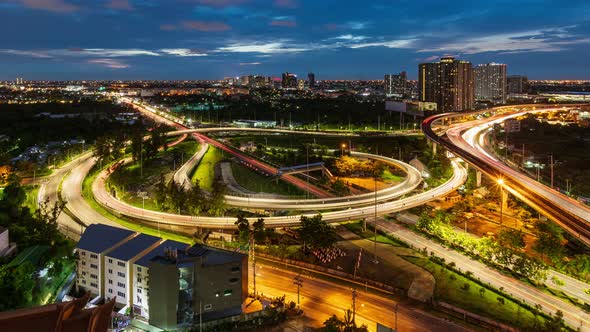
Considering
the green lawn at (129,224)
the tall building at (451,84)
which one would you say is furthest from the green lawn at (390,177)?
the tall building at (451,84)

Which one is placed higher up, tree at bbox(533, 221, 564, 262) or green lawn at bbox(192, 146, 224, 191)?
green lawn at bbox(192, 146, 224, 191)

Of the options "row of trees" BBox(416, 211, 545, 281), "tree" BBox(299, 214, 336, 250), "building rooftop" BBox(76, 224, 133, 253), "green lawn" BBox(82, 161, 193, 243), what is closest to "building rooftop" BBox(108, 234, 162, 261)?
"building rooftop" BBox(76, 224, 133, 253)

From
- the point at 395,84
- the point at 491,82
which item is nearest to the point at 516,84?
the point at 491,82

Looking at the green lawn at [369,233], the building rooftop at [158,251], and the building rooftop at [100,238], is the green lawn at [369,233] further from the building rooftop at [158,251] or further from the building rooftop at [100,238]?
the building rooftop at [100,238]

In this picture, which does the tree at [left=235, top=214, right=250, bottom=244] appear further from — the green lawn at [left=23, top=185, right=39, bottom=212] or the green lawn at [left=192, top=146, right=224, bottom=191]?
the green lawn at [left=23, top=185, right=39, bottom=212]

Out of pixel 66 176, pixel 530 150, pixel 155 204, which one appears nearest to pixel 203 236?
pixel 155 204

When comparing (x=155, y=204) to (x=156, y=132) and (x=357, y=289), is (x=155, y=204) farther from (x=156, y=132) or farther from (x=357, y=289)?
(x=156, y=132)

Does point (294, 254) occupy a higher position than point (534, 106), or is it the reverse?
point (534, 106)
